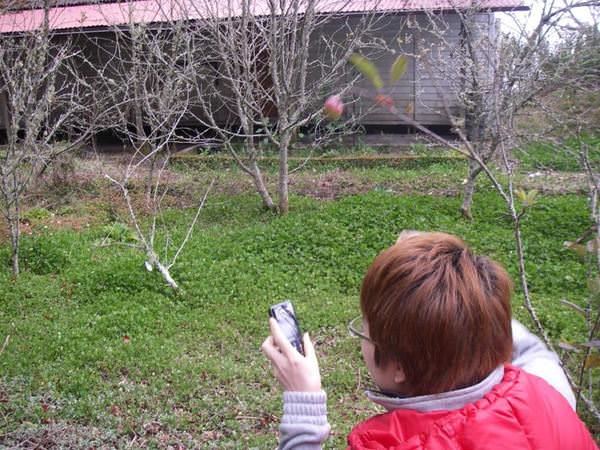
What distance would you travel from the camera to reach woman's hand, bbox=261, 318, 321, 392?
1376mm

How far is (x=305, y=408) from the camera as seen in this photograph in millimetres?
1352

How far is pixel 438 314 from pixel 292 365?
1.20 feet

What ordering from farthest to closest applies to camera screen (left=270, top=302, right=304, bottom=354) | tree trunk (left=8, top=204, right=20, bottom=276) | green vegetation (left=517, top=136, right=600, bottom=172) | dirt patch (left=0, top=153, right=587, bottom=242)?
green vegetation (left=517, top=136, right=600, bottom=172)
dirt patch (left=0, top=153, right=587, bottom=242)
tree trunk (left=8, top=204, right=20, bottom=276)
camera screen (left=270, top=302, right=304, bottom=354)

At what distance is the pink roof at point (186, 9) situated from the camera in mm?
7414

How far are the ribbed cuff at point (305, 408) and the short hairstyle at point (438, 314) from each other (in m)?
0.18

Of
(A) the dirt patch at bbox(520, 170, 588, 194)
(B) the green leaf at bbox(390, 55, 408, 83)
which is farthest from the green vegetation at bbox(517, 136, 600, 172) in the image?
(B) the green leaf at bbox(390, 55, 408, 83)

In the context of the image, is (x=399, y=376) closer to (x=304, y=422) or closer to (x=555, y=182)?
(x=304, y=422)

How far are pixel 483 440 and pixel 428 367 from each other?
6.9 inches

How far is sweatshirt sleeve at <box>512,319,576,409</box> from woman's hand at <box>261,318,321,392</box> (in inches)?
20.4

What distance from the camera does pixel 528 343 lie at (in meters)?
1.63

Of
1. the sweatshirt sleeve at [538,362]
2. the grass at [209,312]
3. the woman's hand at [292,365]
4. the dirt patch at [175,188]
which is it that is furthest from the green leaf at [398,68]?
the dirt patch at [175,188]

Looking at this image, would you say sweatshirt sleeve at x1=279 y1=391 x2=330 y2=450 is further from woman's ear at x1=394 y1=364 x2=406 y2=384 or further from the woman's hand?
woman's ear at x1=394 y1=364 x2=406 y2=384

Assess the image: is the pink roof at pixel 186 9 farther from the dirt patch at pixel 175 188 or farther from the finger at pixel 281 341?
the finger at pixel 281 341

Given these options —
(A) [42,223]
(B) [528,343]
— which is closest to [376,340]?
(B) [528,343]
